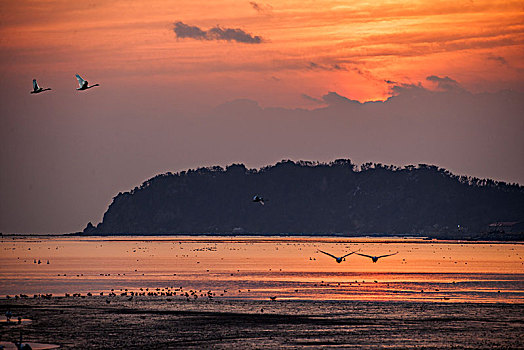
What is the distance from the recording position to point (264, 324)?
58406 millimetres

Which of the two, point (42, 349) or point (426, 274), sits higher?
point (426, 274)

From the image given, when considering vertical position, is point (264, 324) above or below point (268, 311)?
below

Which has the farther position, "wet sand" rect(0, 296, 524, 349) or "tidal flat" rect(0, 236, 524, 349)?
"tidal flat" rect(0, 236, 524, 349)

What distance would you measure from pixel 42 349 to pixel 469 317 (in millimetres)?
28978

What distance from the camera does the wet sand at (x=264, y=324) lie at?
50.9m

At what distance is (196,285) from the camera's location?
9462cm

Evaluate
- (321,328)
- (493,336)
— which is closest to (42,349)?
(321,328)

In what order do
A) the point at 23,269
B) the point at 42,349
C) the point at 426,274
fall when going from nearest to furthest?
the point at 42,349 → the point at 426,274 → the point at 23,269

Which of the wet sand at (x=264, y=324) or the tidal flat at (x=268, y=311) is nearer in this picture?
the wet sand at (x=264, y=324)

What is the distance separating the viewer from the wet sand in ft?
167

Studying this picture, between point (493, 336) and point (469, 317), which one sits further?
point (469, 317)

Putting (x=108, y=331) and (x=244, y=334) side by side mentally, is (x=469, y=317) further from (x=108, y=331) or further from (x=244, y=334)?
(x=108, y=331)

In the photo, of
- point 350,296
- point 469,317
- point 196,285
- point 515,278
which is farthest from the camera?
point 515,278

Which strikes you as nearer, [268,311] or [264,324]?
[264,324]
